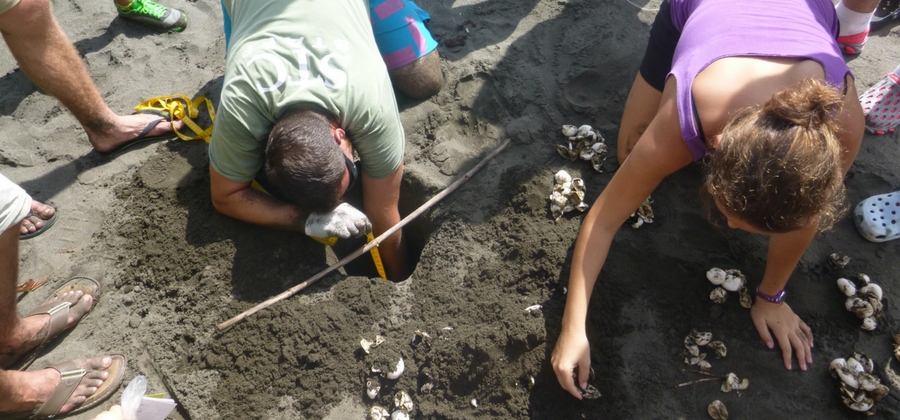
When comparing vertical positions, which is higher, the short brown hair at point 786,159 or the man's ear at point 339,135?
the short brown hair at point 786,159

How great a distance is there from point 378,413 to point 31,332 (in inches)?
54.0

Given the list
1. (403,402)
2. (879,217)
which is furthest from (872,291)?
(403,402)

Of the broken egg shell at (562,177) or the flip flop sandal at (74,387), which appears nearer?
the flip flop sandal at (74,387)

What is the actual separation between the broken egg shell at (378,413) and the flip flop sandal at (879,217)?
6.89 ft

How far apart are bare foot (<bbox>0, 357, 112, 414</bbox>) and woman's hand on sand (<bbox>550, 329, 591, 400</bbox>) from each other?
1.73 meters

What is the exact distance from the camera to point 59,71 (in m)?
2.27

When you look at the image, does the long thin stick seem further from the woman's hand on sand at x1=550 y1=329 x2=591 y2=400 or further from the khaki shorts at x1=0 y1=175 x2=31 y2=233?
the woman's hand on sand at x1=550 y1=329 x2=591 y2=400

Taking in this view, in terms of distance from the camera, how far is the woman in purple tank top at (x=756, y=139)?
1.29m

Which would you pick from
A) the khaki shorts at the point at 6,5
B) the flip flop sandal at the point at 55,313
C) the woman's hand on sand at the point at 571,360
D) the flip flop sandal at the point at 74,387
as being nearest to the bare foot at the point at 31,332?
the flip flop sandal at the point at 55,313

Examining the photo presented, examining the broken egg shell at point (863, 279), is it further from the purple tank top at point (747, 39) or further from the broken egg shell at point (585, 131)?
the broken egg shell at point (585, 131)

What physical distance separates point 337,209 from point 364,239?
1.81 ft

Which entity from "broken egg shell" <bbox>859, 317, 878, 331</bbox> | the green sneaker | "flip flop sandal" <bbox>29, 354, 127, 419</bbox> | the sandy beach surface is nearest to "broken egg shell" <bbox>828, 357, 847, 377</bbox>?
the sandy beach surface

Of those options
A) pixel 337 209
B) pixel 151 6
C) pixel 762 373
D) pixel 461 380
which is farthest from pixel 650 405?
pixel 151 6

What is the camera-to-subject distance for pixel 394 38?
8.85 feet
